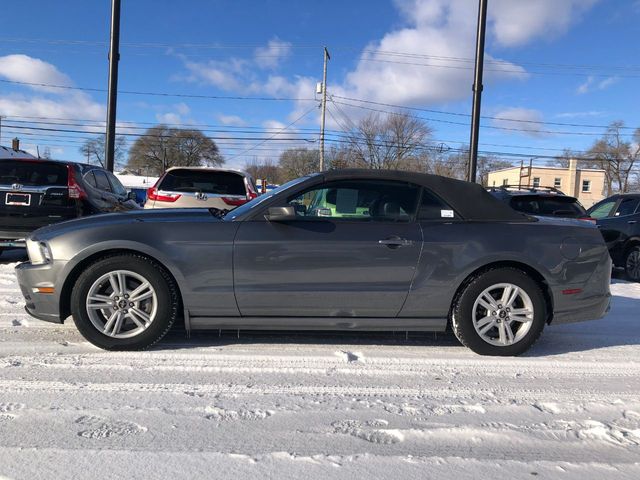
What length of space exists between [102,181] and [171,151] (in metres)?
61.9

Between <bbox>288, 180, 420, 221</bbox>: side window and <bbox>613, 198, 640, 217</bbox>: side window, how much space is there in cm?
696

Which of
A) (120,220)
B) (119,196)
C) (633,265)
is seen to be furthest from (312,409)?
(633,265)

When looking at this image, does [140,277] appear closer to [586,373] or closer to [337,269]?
[337,269]

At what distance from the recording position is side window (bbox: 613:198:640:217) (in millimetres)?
9148

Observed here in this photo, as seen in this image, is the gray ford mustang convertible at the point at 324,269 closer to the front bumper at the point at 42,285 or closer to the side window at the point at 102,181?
the front bumper at the point at 42,285

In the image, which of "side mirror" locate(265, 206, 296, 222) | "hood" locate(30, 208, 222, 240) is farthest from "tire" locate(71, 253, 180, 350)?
"side mirror" locate(265, 206, 296, 222)

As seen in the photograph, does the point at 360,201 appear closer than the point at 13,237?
Yes

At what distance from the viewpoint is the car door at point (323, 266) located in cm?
390

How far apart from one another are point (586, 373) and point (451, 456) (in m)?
1.89

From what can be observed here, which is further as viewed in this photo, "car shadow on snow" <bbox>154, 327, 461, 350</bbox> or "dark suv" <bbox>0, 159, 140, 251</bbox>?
"dark suv" <bbox>0, 159, 140, 251</bbox>

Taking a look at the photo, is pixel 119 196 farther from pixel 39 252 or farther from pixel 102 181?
pixel 39 252

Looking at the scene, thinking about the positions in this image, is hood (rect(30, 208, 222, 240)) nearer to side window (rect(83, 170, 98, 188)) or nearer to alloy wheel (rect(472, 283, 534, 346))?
alloy wheel (rect(472, 283, 534, 346))

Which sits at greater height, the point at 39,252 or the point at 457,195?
the point at 457,195

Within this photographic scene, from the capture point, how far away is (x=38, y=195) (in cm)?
718
